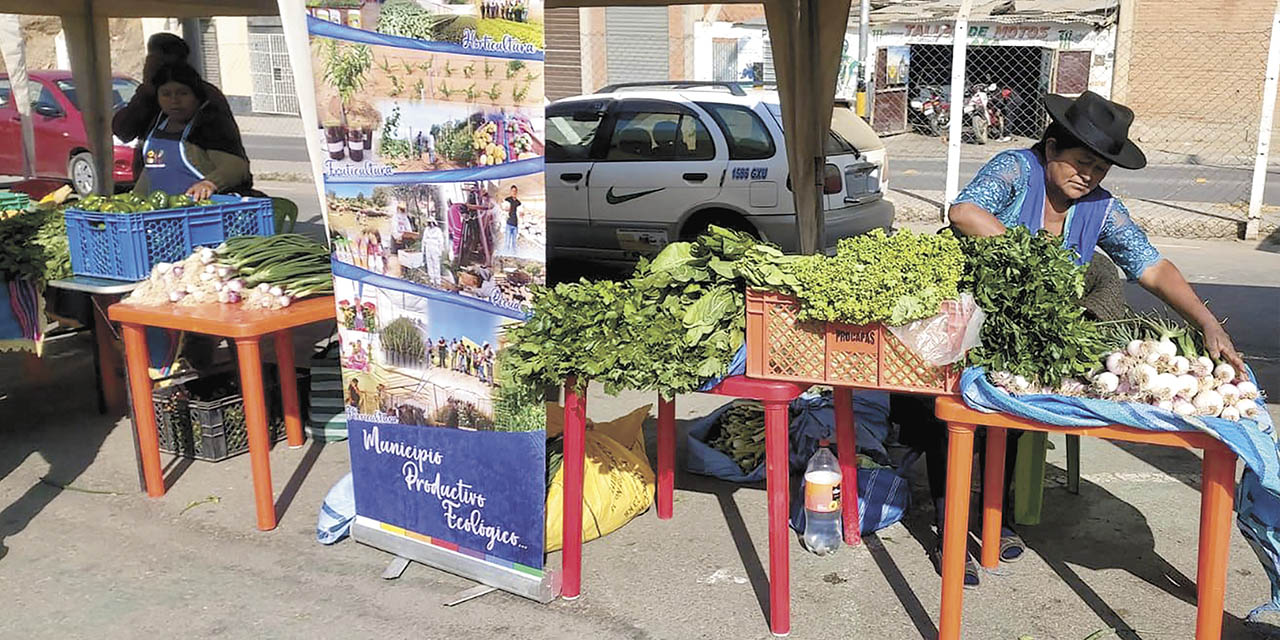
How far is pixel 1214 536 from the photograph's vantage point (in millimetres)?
3184

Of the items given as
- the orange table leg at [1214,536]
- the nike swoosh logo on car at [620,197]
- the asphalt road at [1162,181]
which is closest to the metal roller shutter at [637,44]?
the asphalt road at [1162,181]

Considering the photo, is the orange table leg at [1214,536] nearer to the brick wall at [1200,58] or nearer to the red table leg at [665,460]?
the red table leg at [665,460]

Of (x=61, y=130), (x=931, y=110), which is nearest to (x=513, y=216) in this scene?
(x=61, y=130)

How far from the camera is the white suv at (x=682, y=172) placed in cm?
920

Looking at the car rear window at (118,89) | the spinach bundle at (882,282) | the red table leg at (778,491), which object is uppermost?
the car rear window at (118,89)

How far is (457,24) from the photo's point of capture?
3.59 m

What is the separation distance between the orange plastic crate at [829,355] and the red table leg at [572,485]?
631 millimetres

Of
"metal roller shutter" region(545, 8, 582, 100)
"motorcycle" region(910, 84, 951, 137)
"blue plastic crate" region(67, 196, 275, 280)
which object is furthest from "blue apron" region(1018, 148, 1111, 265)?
"metal roller shutter" region(545, 8, 582, 100)

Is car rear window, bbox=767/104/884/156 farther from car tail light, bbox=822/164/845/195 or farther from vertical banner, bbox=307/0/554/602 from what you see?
vertical banner, bbox=307/0/554/602

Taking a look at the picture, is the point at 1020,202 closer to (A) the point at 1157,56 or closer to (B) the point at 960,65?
(B) the point at 960,65

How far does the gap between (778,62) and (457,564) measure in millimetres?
3496

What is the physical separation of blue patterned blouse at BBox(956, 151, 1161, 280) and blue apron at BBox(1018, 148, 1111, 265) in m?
0.01

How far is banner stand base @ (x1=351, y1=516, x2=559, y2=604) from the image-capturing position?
156 inches

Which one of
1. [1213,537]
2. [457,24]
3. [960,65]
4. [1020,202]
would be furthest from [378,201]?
[960,65]
